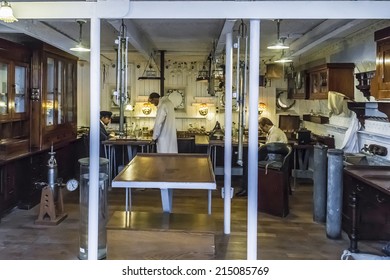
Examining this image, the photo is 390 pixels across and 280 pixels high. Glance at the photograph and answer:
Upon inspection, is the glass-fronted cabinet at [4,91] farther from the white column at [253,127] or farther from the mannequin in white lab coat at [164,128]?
the white column at [253,127]

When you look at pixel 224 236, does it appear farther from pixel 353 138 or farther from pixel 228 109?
pixel 353 138

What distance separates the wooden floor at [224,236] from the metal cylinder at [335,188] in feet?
0.66

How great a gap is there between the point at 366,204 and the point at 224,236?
1538 millimetres

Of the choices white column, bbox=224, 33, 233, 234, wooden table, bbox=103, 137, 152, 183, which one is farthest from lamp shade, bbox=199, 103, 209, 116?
white column, bbox=224, 33, 233, 234

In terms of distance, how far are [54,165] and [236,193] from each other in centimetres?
300

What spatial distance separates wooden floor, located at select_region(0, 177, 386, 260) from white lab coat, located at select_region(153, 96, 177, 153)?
1.26 meters

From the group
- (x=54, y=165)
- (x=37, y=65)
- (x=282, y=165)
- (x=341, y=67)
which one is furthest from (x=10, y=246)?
(x=341, y=67)

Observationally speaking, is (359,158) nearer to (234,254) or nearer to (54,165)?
(234,254)

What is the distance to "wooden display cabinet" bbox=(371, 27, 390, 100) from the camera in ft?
14.1

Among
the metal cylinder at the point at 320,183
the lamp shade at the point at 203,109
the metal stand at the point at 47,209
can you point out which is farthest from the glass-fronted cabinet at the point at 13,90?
the lamp shade at the point at 203,109

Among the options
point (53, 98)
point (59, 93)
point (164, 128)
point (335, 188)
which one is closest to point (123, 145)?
point (164, 128)

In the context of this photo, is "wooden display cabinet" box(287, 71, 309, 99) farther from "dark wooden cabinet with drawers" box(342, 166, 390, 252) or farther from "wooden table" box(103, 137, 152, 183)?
"dark wooden cabinet with drawers" box(342, 166, 390, 252)

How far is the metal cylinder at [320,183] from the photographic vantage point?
5.35 meters
